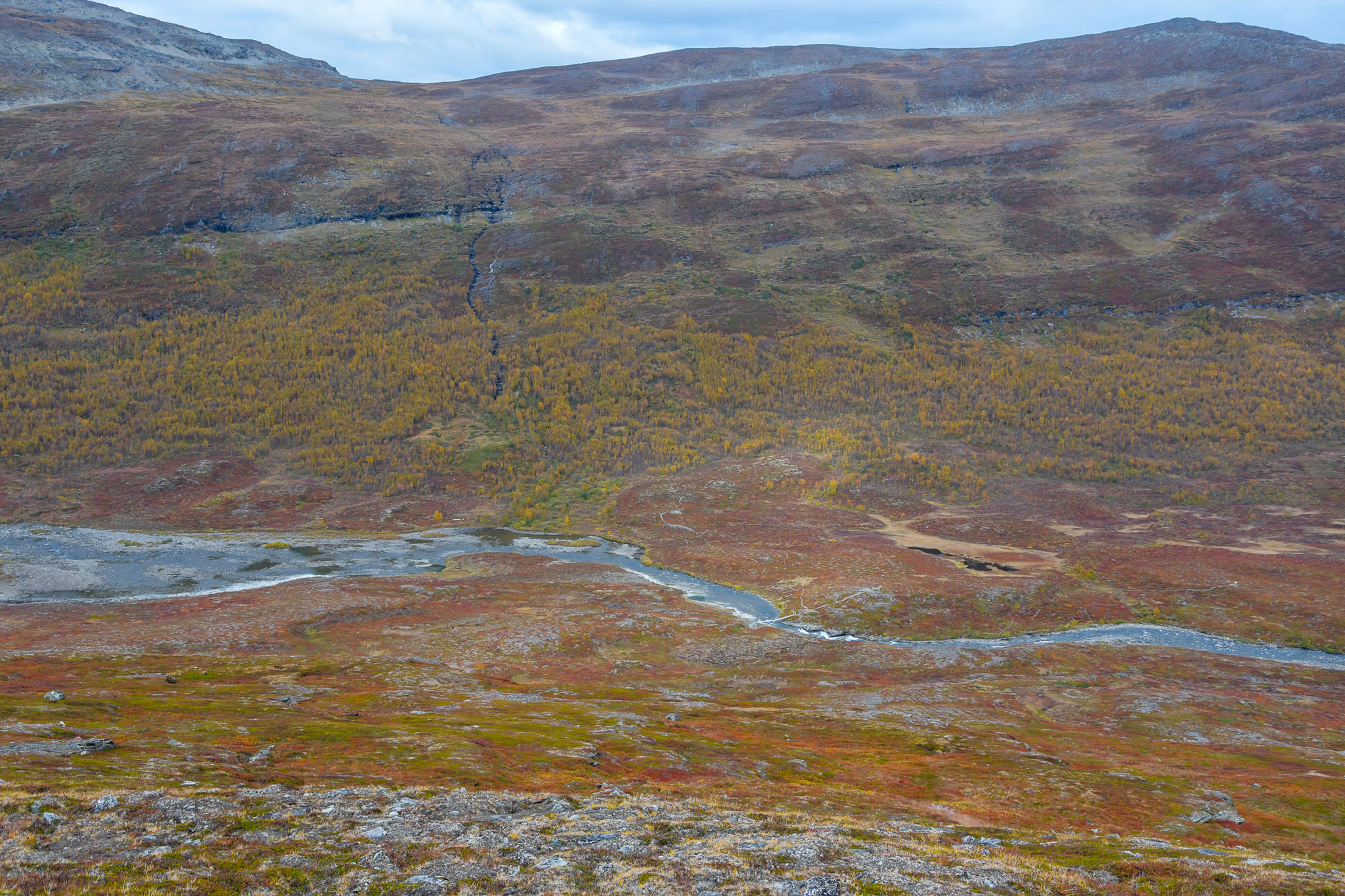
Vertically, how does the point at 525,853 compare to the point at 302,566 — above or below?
above

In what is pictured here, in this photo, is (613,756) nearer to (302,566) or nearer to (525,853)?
(525,853)

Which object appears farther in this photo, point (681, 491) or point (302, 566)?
point (681, 491)

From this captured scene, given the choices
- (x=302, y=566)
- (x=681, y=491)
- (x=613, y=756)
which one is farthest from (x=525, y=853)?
(x=681, y=491)

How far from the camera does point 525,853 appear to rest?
20.6m

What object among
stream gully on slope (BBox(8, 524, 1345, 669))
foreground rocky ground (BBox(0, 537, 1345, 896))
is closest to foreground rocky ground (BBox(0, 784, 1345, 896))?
foreground rocky ground (BBox(0, 537, 1345, 896))

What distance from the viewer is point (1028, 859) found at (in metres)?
22.1

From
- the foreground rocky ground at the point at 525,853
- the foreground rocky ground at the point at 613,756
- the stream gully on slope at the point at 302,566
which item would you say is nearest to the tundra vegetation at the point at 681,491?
the foreground rocky ground at the point at 525,853

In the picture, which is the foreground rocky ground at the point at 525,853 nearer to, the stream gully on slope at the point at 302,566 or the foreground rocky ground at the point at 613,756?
the foreground rocky ground at the point at 613,756

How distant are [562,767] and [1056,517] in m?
79.2

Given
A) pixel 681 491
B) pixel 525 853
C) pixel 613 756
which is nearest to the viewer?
pixel 525 853

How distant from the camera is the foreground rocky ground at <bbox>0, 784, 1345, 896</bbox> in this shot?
58.9 feet

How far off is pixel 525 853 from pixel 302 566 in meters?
67.6

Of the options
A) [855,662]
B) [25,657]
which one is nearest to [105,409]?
[25,657]

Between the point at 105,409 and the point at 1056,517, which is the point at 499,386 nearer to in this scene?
the point at 105,409
